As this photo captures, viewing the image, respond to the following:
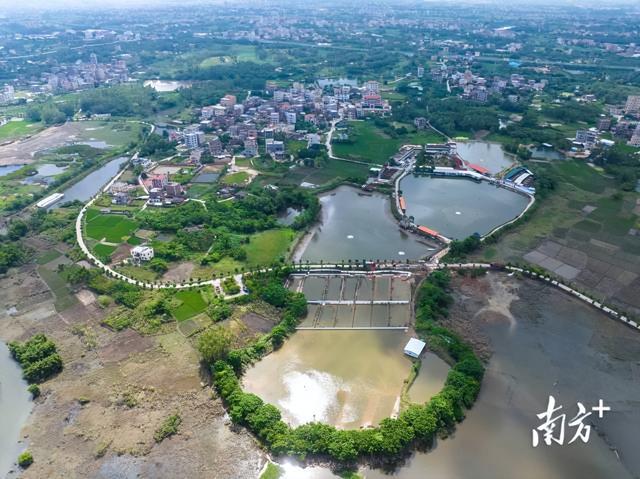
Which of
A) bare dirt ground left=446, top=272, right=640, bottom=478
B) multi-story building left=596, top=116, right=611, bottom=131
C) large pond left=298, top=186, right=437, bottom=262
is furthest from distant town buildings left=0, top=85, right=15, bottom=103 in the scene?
multi-story building left=596, top=116, right=611, bottom=131

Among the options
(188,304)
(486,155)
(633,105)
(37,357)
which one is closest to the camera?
(37,357)

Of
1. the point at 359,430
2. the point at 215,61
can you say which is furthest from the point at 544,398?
the point at 215,61

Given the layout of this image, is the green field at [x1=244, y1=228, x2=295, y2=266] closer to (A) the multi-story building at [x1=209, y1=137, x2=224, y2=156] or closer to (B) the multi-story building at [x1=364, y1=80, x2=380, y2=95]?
(A) the multi-story building at [x1=209, y1=137, x2=224, y2=156]

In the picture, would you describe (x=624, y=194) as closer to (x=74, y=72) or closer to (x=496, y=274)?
(x=496, y=274)

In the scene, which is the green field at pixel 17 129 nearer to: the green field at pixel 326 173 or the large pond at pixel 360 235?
the green field at pixel 326 173

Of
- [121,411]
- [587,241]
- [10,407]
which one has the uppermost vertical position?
[587,241]

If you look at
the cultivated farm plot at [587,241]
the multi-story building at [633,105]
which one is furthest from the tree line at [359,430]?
the multi-story building at [633,105]

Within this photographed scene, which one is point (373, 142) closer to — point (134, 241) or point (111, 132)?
point (134, 241)
